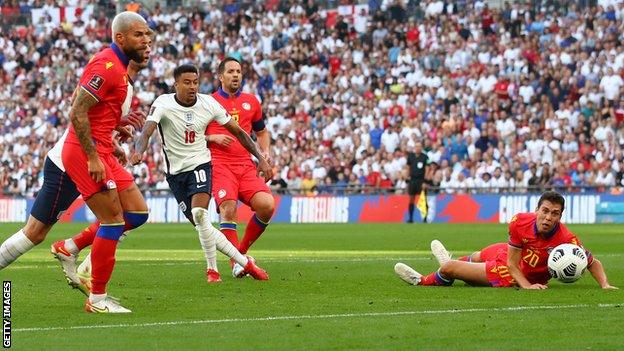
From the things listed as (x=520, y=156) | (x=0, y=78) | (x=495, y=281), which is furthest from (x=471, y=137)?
(x=495, y=281)

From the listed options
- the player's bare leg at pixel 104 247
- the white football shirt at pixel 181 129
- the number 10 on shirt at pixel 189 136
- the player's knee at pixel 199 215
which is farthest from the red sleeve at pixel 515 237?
the number 10 on shirt at pixel 189 136

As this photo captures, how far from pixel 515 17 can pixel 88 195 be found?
29.9 meters

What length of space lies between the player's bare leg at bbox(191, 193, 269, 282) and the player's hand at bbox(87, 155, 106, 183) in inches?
158

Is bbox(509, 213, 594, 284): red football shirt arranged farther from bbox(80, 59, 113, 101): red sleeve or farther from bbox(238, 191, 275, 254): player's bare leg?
bbox(80, 59, 113, 101): red sleeve

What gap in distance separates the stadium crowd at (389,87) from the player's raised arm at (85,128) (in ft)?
79.3

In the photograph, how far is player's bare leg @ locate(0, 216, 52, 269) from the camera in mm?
11602

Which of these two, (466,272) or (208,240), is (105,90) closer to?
(208,240)

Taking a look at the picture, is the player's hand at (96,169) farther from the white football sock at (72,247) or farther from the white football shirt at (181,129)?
the white football shirt at (181,129)

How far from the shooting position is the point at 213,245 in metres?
15.1

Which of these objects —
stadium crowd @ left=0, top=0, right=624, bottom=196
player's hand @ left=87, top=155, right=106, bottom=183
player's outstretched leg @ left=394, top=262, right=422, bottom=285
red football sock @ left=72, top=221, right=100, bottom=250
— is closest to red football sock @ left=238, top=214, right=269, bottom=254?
player's outstretched leg @ left=394, top=262, right=422, bottom=285

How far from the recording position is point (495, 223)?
34594 mm

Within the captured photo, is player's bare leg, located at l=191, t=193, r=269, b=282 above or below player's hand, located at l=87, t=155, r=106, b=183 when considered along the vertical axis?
below

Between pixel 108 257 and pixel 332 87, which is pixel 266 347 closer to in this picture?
pixel 108 257

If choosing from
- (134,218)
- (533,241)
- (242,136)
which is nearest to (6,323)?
(134,218)
